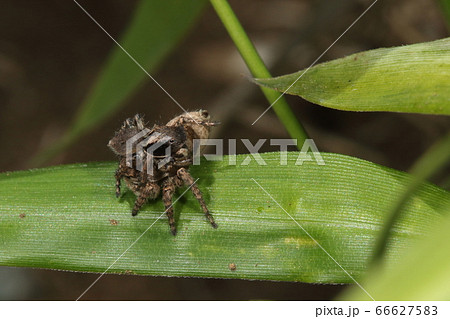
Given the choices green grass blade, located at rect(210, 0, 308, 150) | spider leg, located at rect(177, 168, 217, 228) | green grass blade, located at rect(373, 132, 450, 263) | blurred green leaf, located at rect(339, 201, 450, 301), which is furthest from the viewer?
green grass blade, located at rect(210, 0, 308, 150)

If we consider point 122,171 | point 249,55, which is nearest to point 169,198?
point 122,171

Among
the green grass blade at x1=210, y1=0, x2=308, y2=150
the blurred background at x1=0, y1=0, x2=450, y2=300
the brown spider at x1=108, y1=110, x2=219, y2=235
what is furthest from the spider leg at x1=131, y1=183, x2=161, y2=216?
the blurred background at x1=0, y1=0, x2=450, y2=300

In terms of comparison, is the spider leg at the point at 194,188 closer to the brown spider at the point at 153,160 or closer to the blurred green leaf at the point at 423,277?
→ the brown spider at the point at 153,160

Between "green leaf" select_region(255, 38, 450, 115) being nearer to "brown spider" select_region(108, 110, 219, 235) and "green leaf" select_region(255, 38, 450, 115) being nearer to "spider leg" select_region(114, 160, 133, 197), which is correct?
"brown spider" select_region(108, 110, 219, 235)

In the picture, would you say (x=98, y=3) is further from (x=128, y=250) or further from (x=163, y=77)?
(x=128, y=250)

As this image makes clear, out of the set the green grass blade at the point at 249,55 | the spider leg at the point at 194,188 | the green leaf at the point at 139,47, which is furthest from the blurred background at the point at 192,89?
the spider leg at the point at 194,188

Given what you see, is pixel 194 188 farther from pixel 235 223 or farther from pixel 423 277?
pixel 423 277
